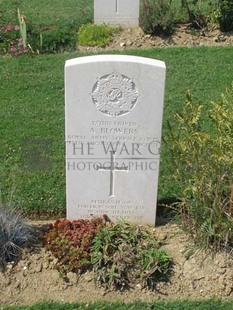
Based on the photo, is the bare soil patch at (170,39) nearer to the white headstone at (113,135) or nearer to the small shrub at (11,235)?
the white headstone at (113,135)

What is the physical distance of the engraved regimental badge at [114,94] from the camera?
4613mm

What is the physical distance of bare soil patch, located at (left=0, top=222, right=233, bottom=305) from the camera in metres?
4.72

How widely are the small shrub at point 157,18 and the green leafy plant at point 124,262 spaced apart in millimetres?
5069

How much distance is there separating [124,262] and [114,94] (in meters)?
1.21

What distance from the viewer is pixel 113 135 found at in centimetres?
483

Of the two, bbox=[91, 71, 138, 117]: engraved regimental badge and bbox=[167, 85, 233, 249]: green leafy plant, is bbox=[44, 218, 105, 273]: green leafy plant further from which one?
bbox=[91, 71, 138, 117]: engraved regimental badge

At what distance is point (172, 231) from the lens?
5.19 metres

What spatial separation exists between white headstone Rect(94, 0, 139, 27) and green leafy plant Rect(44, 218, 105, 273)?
5.35m

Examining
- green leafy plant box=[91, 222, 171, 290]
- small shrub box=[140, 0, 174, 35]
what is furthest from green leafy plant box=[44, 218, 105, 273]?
small shrub box=[140, 0, 174, 35]

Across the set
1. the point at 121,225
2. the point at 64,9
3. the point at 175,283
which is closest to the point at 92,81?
the point at 121,225

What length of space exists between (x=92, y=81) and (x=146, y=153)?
719 mm

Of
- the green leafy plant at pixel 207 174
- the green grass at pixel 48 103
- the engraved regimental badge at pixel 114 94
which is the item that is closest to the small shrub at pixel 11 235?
the green grass at pixel 48 103

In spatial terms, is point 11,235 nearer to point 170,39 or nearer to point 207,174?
point 207,174

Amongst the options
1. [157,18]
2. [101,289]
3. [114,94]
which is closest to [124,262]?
[101,289]
